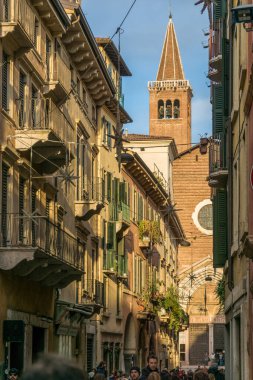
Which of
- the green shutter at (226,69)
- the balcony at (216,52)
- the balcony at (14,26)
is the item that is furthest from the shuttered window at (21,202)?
the balcony at (216,52)

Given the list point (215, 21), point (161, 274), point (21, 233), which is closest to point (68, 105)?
point (215, 21)

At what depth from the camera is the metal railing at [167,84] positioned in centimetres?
11719

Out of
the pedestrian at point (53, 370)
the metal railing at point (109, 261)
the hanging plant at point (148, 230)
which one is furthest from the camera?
the hanging plant at point (148, 230)

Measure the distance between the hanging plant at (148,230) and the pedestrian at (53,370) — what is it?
153 feet

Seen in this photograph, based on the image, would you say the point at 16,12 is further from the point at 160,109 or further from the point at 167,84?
the point at 167,84

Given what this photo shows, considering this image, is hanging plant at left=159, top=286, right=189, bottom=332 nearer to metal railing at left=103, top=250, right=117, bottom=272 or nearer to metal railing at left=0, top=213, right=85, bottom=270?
metal railing at left=103, top=250, right=117, bottom=272

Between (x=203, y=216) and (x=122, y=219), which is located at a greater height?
(x=203, y=216)

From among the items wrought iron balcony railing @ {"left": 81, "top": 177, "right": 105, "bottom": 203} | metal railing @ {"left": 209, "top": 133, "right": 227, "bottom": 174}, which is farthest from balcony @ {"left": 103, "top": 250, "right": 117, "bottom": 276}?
metal railing @ {"left": 209, "top": 133, "right": 227, "bottom": 174}

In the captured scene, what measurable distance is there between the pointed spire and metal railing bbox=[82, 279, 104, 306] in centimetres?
8300

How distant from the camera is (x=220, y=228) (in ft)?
79.3

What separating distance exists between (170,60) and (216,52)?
92.4 meters

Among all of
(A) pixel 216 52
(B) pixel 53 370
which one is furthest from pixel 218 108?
(B) pixel 53 370

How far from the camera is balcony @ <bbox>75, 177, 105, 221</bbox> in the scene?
3191cm

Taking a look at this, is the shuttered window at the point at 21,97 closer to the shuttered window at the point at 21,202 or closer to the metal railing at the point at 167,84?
the shuttered window at the point at 21,202
